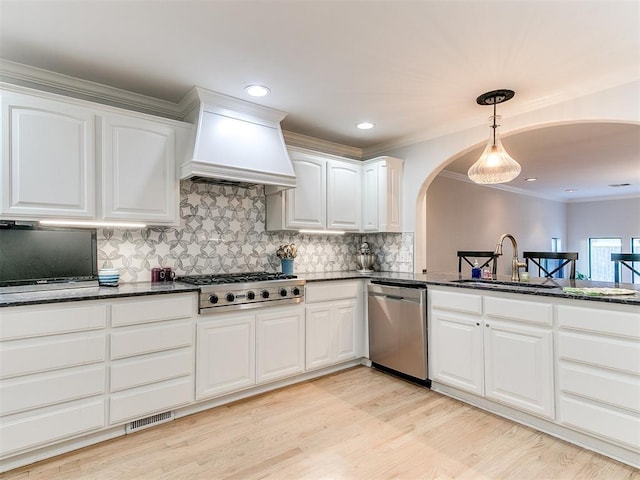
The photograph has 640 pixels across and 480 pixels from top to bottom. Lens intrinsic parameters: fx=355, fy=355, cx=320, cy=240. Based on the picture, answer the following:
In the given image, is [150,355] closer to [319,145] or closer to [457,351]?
[457,351]

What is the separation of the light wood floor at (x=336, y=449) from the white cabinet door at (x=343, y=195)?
1.77 metres

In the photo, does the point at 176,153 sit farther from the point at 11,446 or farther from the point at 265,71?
the point at 11,446

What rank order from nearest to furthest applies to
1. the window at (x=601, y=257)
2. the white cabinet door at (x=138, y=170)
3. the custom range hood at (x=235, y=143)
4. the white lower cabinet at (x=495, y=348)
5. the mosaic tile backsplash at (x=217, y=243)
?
1. the white lower cabinet at (x=495, y=348)
2. the white cabinet door at (x=138, y=170)
3. the custom range hood at (x=235, y=143)
4. the mosaic tile backsplash at (x=217, y=243)
5. the window at (x=601, y=257)

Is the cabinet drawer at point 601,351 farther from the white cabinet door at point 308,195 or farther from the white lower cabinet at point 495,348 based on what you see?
the white cabinet door at point 308,195

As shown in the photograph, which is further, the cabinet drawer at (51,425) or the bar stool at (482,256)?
the bar stool at (482,256)

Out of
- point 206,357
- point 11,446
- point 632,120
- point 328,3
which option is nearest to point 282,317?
point 206,357

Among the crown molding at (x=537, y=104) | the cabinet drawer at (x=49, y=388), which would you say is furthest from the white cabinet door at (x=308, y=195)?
the cabinet drawer at (x=49, y=388)

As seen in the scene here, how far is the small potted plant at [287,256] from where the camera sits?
3516mm

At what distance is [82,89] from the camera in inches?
102

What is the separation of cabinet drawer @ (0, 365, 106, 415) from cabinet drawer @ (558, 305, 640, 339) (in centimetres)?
287

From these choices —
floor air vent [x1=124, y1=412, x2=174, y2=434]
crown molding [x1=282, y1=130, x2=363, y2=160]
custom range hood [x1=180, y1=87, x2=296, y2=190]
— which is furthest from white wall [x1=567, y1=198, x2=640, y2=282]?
floor air vent [x1=124, y1=412, x2=174, y2=434]

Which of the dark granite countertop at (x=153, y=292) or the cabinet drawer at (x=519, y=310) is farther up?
the dark granite countertop at (x=153, y=292)

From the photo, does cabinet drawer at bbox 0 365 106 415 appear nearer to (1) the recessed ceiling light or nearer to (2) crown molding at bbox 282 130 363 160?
(1) the recessed ceiling light

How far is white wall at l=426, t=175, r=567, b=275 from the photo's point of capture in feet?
18.7
